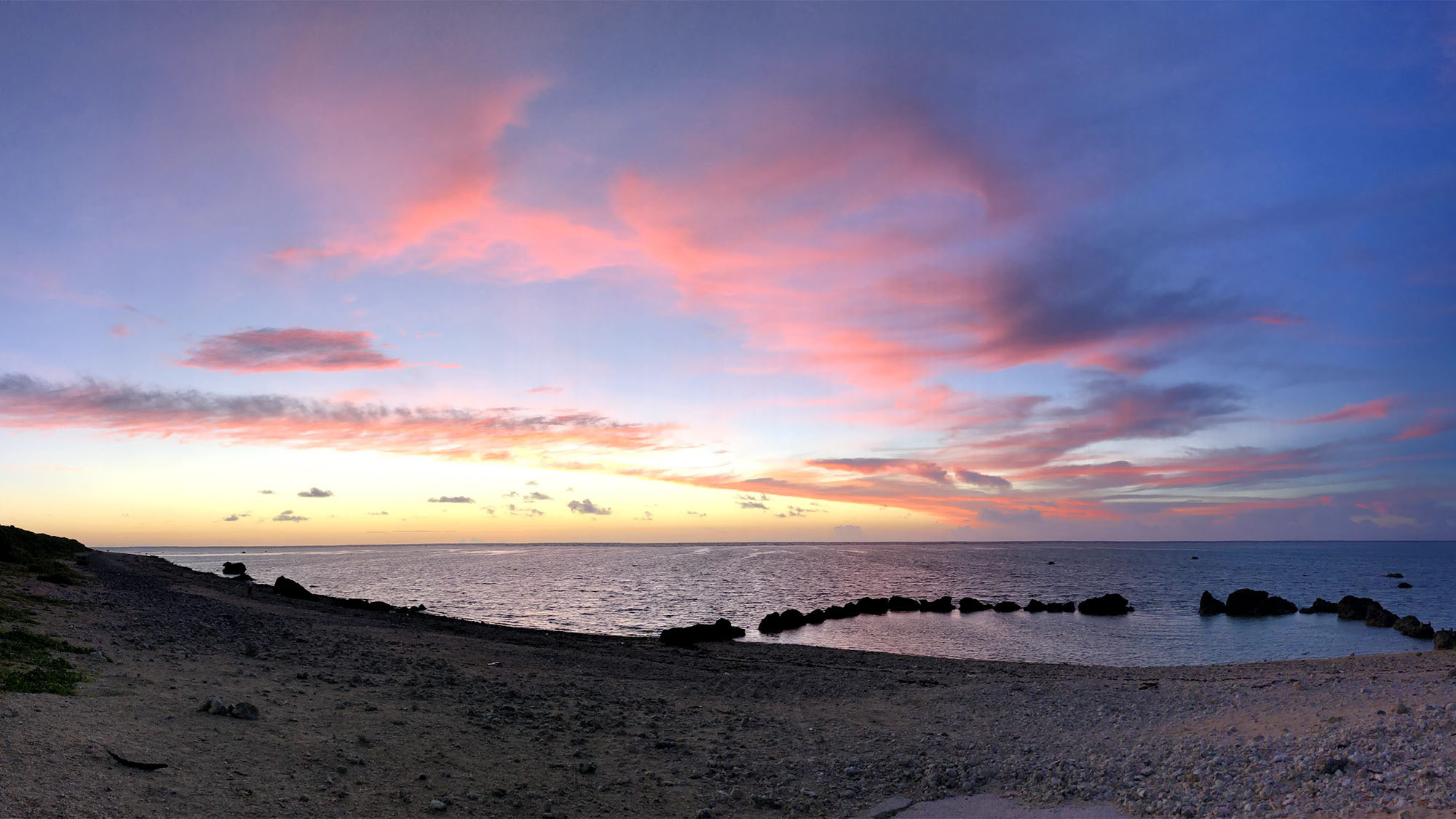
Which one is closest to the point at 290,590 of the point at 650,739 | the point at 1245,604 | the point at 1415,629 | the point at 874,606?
the point at 650,739

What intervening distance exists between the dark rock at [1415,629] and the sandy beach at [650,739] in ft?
93.9

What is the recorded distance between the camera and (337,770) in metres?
10.8

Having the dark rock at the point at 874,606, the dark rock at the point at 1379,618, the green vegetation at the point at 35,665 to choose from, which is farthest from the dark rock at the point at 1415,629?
the green vegetation at the point at 35,665

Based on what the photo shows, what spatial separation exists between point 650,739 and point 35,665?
1176 centimetres

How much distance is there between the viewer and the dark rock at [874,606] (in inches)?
→ 2434

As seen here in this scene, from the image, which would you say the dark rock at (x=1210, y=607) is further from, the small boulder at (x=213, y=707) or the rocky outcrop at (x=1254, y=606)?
the small boulder at (x=213, y=707)

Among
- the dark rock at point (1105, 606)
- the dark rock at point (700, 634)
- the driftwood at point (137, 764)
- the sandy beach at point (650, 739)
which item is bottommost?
the dark rock at point (1105, 606)

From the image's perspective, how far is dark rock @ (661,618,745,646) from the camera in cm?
3562

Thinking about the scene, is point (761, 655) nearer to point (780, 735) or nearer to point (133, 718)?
point (780, 735)

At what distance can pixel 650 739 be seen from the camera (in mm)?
14859

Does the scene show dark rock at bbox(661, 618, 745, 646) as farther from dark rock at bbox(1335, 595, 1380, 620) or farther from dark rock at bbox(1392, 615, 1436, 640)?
dark rock at bbox(1335, 595, 1380, 620)

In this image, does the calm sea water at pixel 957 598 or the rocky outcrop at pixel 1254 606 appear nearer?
the calm sea water at pixel 957 598

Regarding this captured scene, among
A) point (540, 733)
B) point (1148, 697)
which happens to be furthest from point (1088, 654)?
point (540, 733)

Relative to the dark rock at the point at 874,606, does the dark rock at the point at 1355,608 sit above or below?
above
